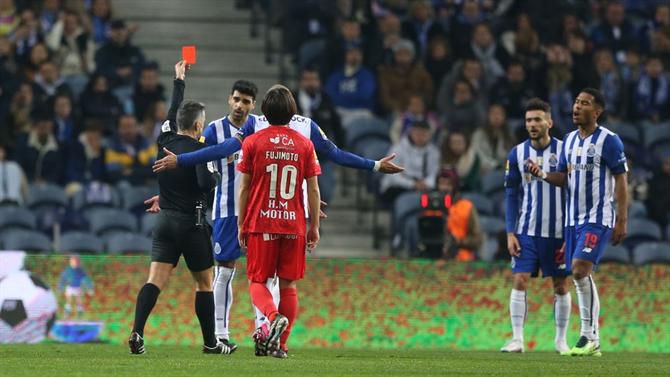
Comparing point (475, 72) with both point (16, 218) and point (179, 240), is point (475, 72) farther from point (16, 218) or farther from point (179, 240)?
point (179, 240)

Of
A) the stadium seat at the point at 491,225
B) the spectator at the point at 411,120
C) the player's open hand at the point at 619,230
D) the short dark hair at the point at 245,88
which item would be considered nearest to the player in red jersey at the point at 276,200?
the short dark hair at the point at 245,88

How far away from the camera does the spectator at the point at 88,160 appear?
70.7 ft

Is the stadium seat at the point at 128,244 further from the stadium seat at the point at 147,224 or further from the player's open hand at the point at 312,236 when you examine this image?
the player's open hand at the point at 312,236

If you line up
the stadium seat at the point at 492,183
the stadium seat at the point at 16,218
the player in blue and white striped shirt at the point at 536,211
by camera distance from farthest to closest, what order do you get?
the stadium seat at the point at 492,183
the stadium seat at the point at 16,218
the player in blue and white striped shirt at the point at 536,211

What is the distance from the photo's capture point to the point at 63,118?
2236 centimetres

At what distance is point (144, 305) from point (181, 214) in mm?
797

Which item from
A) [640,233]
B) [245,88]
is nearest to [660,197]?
[640,233]

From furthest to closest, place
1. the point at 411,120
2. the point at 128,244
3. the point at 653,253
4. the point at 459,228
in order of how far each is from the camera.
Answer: the point at 411,120
the point at 653,253
the point at 128,244
the point at 459,228

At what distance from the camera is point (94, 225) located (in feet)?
67.8

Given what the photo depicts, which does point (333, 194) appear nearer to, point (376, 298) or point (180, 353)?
point (376, 298)

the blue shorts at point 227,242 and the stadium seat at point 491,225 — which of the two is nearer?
the blue shorts at point 227,242

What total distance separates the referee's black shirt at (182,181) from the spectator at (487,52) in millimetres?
11754

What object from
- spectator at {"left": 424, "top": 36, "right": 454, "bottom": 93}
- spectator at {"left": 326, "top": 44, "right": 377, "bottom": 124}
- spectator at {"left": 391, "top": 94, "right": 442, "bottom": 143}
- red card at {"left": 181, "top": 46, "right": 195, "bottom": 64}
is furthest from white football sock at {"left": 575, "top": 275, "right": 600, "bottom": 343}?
spectator at {"left": 424, "top": 36, "right": 454, "bottom": 93}

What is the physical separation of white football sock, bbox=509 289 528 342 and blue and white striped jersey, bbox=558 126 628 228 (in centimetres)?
120
